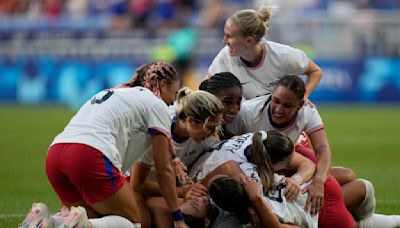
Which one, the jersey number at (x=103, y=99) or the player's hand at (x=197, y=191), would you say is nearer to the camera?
the jersey number at (x=103, y=99)

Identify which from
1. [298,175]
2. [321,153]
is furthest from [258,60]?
[298,175]

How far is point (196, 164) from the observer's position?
7.52 m

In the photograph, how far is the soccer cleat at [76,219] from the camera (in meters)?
6.35

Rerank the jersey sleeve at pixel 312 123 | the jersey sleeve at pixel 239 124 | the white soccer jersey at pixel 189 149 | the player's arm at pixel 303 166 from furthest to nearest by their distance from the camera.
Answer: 1. the jersey sleeve at pixel 239 124
2. the jersey sleeve at pixel 312 123
3. the white soccer jersey at pixel 189 149
4. the player's arm at pixel 303 166

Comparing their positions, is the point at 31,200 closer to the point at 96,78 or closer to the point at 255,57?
the point at 255,57

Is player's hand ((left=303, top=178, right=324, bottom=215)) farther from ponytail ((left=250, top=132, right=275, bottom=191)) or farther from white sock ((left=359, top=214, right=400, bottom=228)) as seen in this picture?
white sock ((left=359, top=214, right=400, bottom=228))

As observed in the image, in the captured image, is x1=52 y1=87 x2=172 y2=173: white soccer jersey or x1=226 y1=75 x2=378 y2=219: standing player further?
x1=226 y1=75 x2=378 y2=219: standing player

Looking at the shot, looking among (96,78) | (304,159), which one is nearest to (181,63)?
(96,78)

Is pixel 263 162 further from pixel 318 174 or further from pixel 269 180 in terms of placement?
pixel 318 174

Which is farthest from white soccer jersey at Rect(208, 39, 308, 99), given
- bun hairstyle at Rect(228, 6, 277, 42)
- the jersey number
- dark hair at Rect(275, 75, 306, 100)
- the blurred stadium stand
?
the blurred stadium stand

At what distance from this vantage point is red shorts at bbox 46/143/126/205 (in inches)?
260

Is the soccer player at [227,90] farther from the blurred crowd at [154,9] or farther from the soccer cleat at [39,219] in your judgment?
the blurred crowd at [154,9]

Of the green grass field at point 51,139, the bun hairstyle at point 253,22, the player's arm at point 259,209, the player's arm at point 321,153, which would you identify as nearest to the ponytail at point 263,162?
the player's arm at point 259,209

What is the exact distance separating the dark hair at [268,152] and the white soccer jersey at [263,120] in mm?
809
